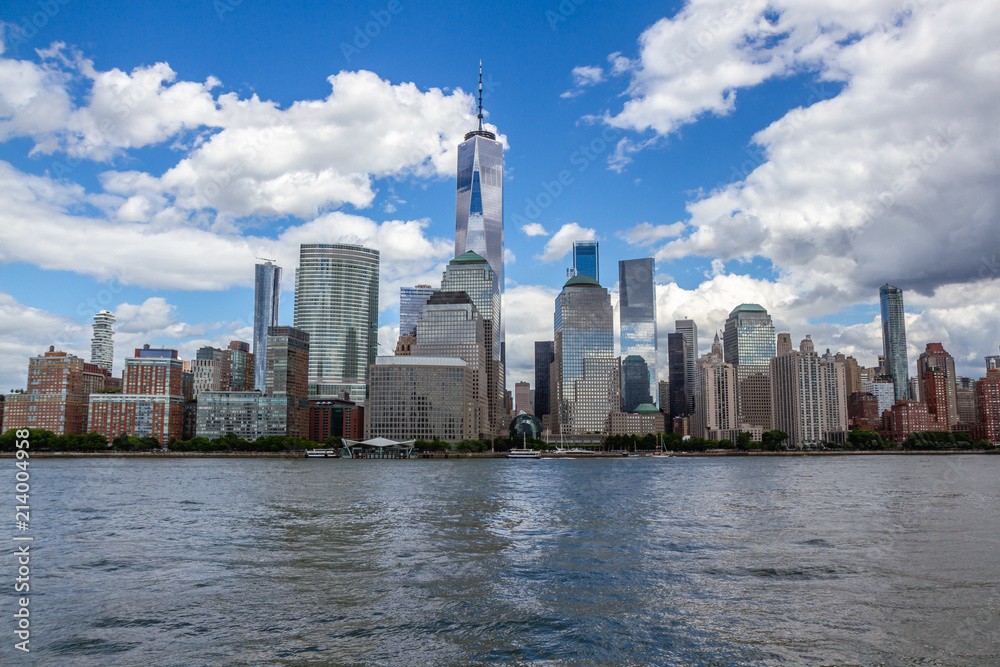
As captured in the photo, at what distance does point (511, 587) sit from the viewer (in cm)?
3089

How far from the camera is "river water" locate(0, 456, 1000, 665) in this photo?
22484 millimetres

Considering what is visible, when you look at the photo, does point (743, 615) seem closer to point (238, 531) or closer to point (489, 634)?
point (489, 634)

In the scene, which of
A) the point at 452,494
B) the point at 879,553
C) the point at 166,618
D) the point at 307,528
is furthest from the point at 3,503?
the point at 879,553

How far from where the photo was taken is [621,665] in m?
21.0

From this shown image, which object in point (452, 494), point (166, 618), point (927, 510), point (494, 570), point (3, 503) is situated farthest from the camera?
point (452, 494)

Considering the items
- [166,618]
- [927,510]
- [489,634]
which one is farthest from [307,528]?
[927,510]

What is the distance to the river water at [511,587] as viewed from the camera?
2248 centimetres

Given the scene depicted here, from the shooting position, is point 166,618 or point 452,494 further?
point 452,494

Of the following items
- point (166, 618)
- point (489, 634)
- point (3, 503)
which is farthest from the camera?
point (3, 503)

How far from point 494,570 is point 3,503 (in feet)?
189

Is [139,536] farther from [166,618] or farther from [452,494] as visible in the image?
[452,494]

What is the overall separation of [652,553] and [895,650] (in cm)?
1765

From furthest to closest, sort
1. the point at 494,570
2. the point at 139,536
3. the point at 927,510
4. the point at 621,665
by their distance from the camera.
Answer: the point at 927,510, the point at 139,536, the point at 494,570, the point at 621,665

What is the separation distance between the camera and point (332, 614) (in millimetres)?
26266
